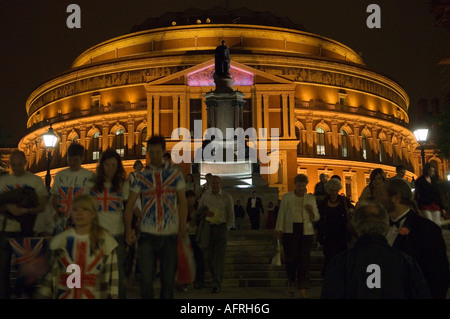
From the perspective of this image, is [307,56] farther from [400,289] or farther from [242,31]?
[400,289]

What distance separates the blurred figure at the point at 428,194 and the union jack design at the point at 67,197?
26.5 feet

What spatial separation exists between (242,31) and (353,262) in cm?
7372

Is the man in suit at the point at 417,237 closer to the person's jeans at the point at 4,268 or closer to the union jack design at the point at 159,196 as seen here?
the union jack design at the point at 159,196

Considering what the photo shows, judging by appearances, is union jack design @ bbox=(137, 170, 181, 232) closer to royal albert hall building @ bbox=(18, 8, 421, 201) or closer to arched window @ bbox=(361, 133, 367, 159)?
royal albert hall building @ bbox=(18, 8, 421, 201)

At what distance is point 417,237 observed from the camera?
7.40 metres

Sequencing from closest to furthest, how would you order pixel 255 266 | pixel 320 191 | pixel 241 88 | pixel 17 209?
pixel 17 209 < pixel 255 266 < pixel 320 191 < pixel 241 88

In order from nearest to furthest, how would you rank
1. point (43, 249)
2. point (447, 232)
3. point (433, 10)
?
point (43, 249)
point (447, 232)
point (433, 10)

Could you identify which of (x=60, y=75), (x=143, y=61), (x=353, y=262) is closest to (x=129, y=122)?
(x=143, y=61)

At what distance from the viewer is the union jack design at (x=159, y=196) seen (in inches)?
355

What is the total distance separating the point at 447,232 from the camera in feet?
64.4

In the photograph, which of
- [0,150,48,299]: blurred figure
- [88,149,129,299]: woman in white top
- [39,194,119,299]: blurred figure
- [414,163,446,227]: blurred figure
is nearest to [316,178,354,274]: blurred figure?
[414,163,446,227]: blurred figure

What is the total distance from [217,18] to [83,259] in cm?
7863

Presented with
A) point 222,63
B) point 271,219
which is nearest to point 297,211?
point 271,219

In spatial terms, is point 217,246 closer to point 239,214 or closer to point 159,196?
point 159,196
